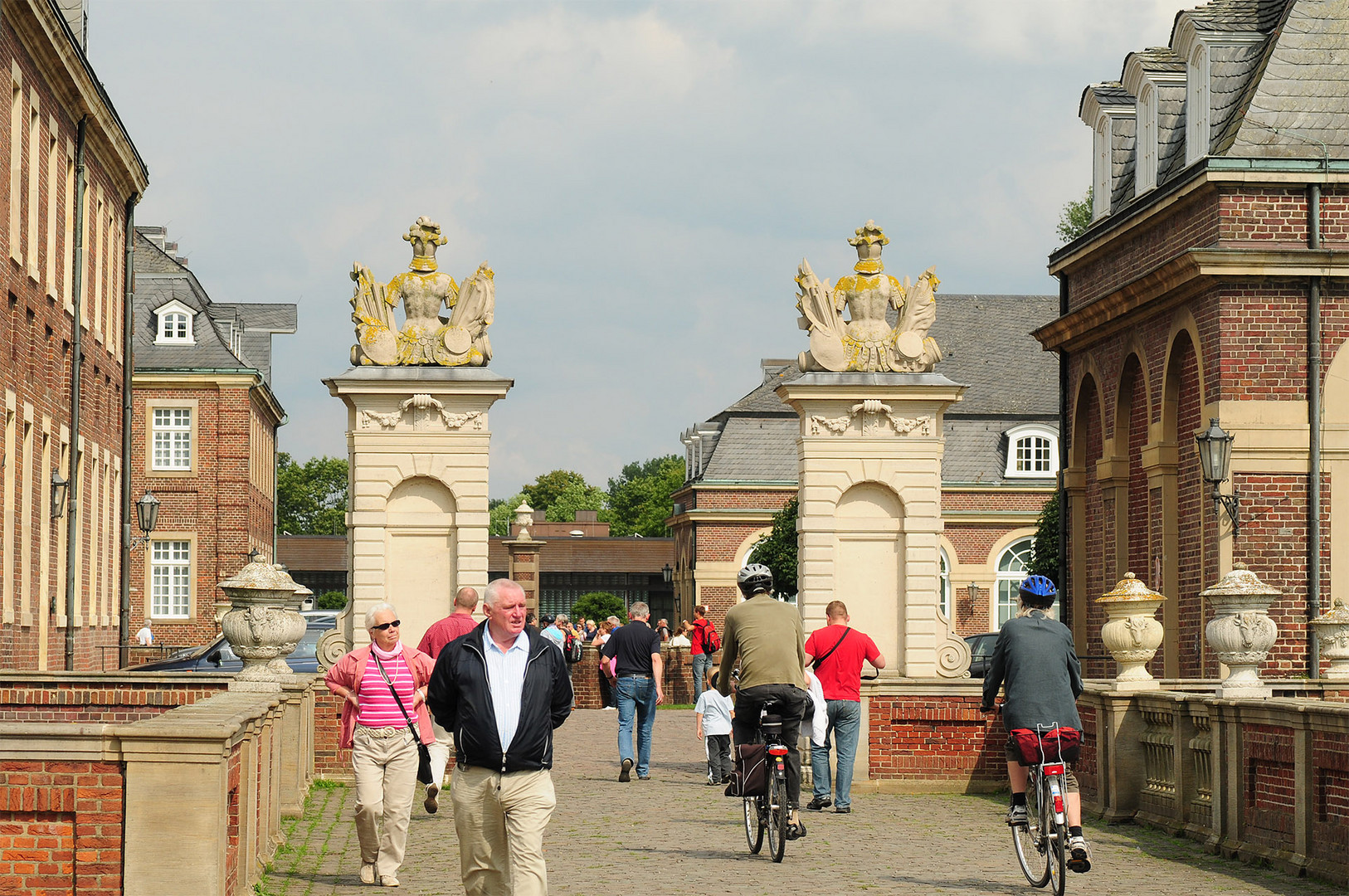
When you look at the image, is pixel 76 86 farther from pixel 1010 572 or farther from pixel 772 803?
pixel 1010 572

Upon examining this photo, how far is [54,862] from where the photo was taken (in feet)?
26.0

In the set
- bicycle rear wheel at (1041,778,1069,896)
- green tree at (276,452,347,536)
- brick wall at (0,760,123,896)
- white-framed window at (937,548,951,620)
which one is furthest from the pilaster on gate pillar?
green tree at (276,452,347,536)

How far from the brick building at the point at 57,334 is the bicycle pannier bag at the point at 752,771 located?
13.9 meters

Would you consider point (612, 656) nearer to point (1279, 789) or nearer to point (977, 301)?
point (1279, 789)

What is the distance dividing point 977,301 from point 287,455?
68230 mm

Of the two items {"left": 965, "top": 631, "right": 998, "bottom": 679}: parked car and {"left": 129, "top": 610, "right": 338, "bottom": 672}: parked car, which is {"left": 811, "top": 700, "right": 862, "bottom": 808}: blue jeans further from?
{"left": 965, "top": 631, "right": 998, "bottom": 679}: parked car

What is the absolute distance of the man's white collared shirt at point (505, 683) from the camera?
8516 mm

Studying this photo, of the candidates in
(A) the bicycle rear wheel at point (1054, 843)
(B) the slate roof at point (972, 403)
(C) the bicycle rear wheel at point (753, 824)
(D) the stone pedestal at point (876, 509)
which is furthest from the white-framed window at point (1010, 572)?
(A) the bicycle rear wheel at point (1054, 843)

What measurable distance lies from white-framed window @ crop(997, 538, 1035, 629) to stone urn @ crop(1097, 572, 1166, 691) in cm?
4049

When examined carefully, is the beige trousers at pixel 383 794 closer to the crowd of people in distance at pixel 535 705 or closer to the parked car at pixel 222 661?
the crowd of people in distance at pixel 535 705

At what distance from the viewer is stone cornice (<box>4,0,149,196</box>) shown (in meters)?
24.6

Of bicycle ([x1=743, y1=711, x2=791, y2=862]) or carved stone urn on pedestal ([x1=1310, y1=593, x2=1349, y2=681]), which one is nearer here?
bicycle ([x1=743, y1=711, x2=791, y2=862])

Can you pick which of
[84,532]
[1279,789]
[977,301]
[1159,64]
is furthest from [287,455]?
[1279,789]

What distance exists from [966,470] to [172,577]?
2315cm
